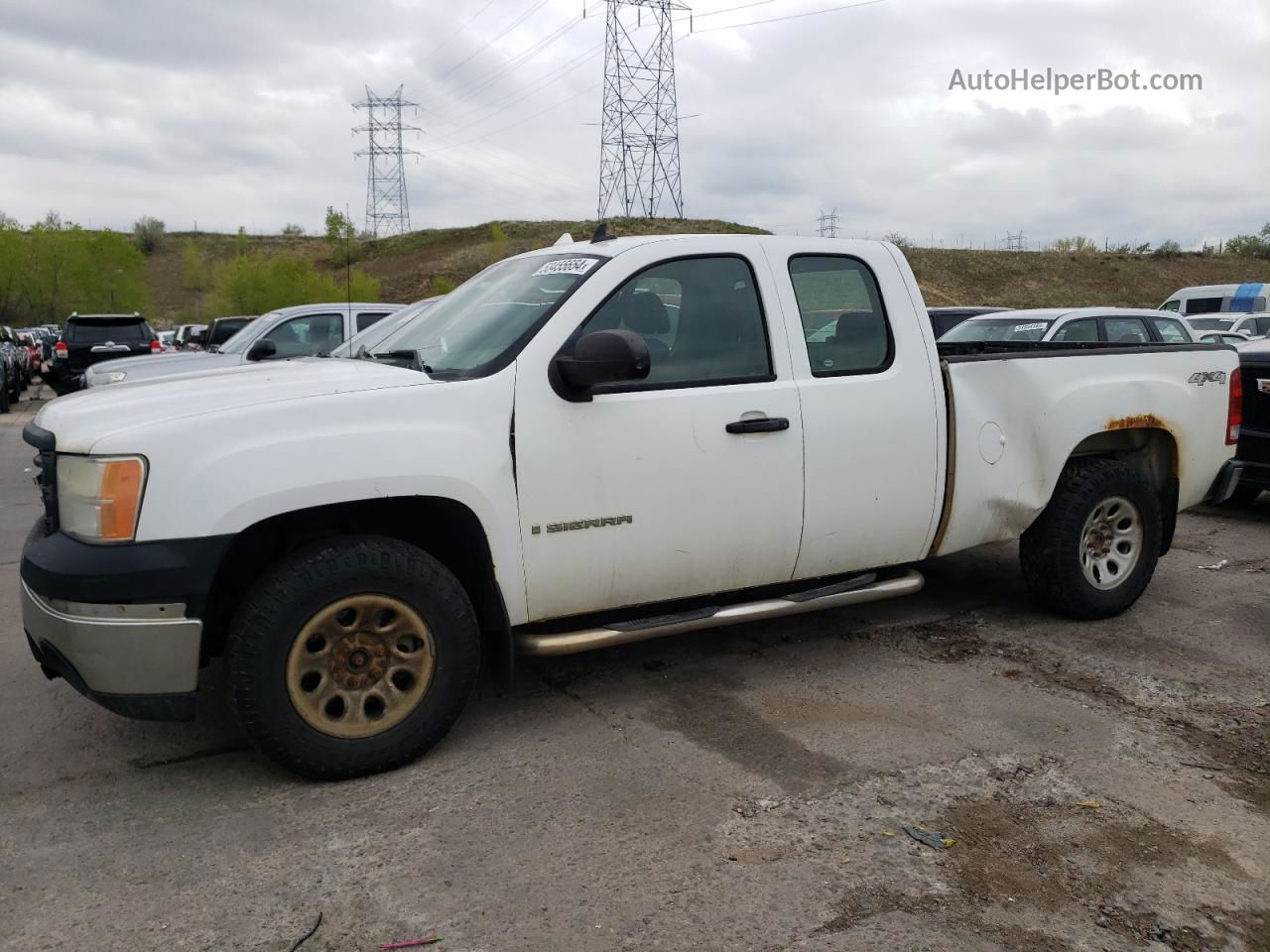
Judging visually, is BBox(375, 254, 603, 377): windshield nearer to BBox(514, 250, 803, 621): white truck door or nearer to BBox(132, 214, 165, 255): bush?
BBox(514, 250, 803, 621): white truck door

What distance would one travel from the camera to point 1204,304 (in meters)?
23.7

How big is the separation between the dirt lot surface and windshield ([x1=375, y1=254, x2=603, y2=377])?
1.47 m

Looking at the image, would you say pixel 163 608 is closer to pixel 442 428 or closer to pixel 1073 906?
pixel 442 428

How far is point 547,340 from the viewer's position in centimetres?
400

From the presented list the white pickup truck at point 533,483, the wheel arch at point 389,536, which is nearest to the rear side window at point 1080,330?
the white pickup truck at point 533,483

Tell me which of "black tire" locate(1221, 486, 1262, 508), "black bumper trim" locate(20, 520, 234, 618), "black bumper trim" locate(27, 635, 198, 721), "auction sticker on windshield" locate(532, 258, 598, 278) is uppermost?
"auction sticker on windshield" locate(532, 258, 598, 278)

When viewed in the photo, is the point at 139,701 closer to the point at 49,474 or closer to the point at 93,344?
the point at 49,474

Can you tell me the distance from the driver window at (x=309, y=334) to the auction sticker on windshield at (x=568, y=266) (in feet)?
26.8

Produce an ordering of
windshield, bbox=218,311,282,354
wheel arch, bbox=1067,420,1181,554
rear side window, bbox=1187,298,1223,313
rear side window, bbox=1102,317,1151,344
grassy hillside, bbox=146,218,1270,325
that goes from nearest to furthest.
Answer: wheel arch, bbox=1067,420,1181,554 < rear side window, bbox=1102,317,1151,344 < windshield, bbox=218,311,282,354 < rear side window, bbox=1187,298,1223,313 < grassy hillside, bbox=146,218,1270,325

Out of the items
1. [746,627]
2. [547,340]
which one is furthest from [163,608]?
[746,627]

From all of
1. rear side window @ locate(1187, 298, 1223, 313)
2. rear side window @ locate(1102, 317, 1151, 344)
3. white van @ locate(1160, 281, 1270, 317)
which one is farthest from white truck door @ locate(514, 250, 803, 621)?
rear side window @ locate(1187, 298, 1223, 313)

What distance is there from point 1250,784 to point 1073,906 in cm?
123

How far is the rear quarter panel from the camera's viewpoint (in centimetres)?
493

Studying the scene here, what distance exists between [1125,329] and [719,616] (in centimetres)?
976
